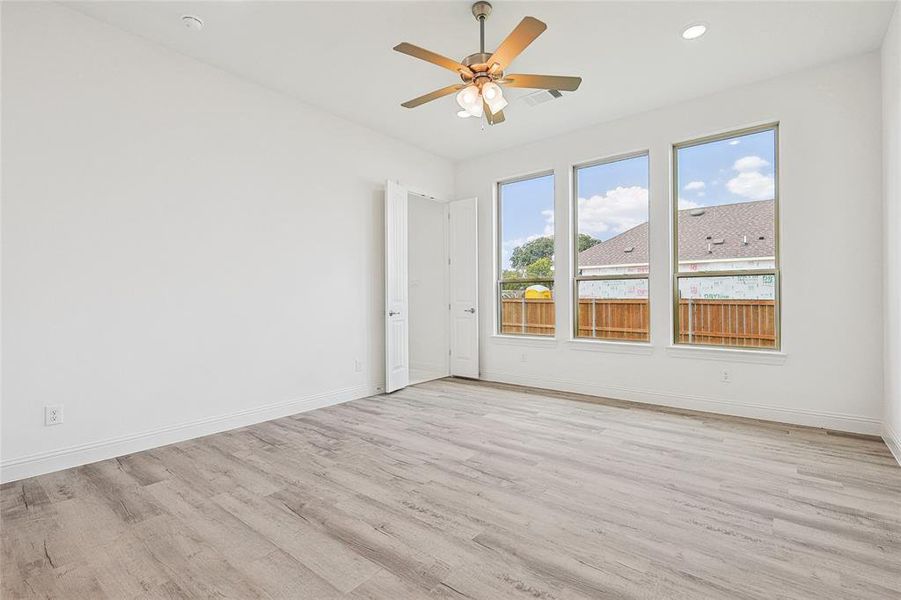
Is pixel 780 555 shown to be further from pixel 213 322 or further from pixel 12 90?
pixel 12 90

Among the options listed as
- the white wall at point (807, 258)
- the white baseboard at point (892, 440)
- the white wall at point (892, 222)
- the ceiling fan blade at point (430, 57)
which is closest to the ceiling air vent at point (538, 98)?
the white wall at point (807, 258)

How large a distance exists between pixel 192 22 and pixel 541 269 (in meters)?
4.11

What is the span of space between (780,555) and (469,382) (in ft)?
13.2

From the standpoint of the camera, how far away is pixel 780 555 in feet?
6.18

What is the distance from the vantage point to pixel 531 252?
220 inches

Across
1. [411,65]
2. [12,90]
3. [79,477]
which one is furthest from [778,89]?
[79,477]

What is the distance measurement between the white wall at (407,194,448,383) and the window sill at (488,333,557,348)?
0.82 metres

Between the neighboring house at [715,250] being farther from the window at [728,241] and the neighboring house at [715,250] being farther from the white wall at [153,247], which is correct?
the white wall at [153,247]

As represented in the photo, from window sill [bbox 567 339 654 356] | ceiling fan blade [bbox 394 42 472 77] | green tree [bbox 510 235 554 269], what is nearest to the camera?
ceiling fan blade [bbox 394 42 472 77]

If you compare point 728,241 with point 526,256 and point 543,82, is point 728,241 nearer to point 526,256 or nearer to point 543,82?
point 526,256

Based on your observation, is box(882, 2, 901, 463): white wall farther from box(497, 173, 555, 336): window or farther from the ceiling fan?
box(497, 173, 555, 336): window

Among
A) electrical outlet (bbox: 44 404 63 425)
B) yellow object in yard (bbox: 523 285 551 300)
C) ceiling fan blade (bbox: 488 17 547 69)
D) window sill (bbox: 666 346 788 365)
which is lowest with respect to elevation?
electrical outlet (bbox: 44 404 63 425)

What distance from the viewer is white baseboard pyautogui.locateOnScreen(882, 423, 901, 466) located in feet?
9.54

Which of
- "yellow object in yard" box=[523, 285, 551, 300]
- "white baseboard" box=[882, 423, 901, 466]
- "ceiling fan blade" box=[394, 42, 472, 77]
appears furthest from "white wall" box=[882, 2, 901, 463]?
"yellow object in yard" box=[523, 285, 551, 300]
